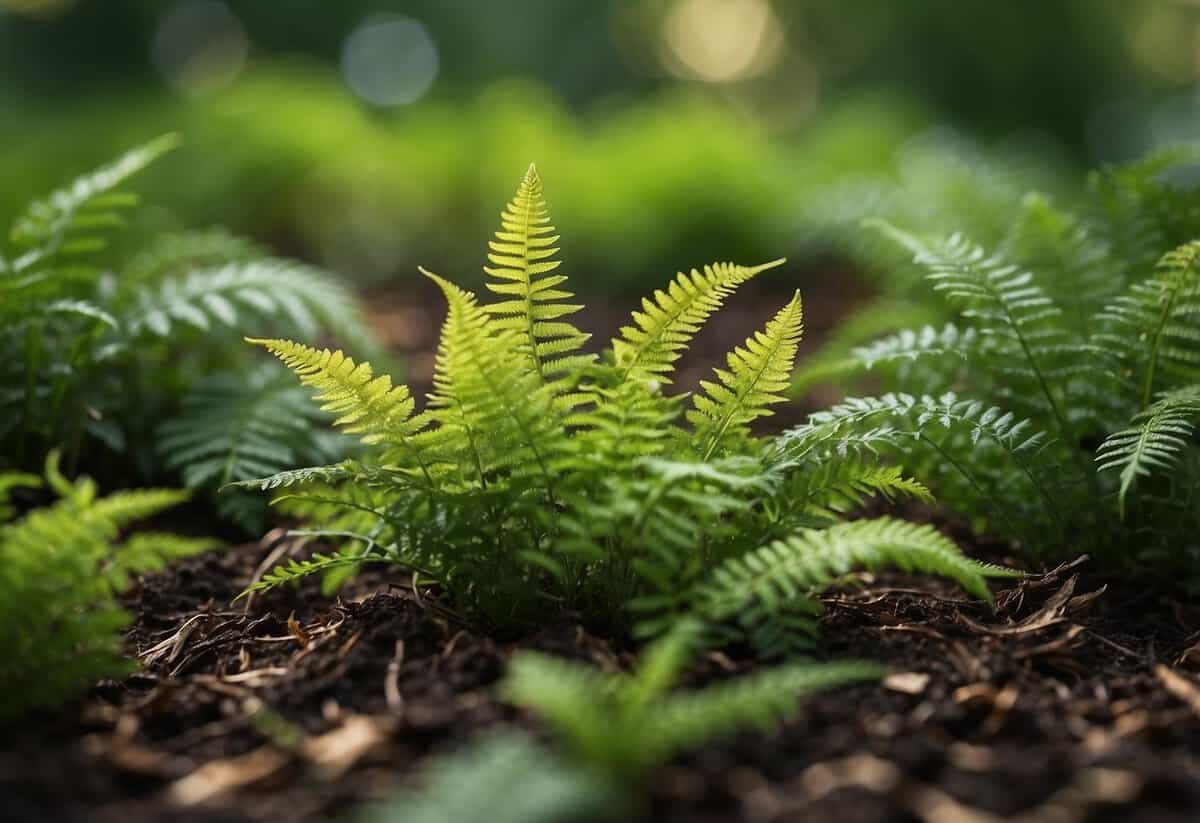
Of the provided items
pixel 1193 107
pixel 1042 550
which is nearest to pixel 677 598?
pixel 1042 550

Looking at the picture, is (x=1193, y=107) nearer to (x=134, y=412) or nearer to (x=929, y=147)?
(x=929, y=147)

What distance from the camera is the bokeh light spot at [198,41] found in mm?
10234

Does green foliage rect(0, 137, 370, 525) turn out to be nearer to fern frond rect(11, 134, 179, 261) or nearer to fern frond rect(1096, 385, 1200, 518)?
fern frond rect(11, 134, 179, 261)

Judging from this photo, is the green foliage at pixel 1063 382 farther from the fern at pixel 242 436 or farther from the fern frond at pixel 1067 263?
the fern at pixel 242 436

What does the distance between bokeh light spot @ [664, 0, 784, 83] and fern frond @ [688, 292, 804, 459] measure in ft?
34.8

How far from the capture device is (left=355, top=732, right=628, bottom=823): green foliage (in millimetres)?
1151

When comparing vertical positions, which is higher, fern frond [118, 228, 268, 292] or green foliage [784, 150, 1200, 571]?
fern frond [118, 228, 268, 292]

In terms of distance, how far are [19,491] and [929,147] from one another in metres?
4.05

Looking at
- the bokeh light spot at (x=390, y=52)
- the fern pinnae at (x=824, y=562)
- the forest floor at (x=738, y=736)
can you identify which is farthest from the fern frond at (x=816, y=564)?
the bokeh light spot at (x=390, y=52)

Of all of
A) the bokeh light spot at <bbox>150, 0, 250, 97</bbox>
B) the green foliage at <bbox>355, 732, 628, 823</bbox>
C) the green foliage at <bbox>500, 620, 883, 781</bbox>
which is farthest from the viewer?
the bokeh light spot at <bbox>150, 0, 250, 97</bbox>

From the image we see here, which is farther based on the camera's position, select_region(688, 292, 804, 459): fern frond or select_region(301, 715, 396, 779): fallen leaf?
select_region(688, 292, 804, 459): fern frond

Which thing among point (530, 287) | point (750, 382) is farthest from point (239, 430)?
point (750, 382)

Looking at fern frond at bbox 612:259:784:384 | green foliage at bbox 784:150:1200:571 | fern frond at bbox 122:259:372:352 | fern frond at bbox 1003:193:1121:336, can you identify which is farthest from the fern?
fern frond at bbox 1003:193:1121:336

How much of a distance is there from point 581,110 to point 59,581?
10912 mm
